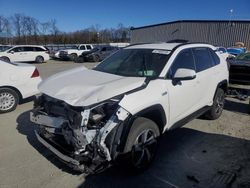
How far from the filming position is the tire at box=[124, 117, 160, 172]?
3.26 m

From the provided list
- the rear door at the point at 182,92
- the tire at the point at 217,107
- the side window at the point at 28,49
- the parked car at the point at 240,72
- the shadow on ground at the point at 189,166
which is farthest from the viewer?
the side window at the point at 28,49

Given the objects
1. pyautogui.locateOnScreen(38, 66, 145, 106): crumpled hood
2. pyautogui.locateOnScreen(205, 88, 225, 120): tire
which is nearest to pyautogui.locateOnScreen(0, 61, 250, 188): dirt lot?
pyautogui.locateOnScreen(205, 88, 225, 120): tire

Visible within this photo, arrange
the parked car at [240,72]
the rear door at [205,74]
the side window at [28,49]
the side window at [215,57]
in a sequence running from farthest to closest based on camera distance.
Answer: the side window at [28,49]
the parked car at [240,72]
the side window at [215,57]
the rear door at [205,74]

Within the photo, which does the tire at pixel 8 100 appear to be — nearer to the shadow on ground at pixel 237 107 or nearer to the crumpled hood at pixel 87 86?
the crumpled hood at pixel 87 86

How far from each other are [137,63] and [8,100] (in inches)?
157

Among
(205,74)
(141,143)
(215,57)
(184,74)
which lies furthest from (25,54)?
(141,143)

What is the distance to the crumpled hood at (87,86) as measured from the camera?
3.18m

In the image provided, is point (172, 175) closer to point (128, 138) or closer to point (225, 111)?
point (128, 138)

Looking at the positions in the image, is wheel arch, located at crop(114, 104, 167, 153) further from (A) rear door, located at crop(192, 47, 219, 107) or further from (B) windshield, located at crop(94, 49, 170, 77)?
(A) rear door, located at crop(192, 47, 219, 107)

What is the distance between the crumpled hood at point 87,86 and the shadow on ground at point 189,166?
117cm

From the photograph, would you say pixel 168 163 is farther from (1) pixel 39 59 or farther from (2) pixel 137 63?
(1) pixel 39 59

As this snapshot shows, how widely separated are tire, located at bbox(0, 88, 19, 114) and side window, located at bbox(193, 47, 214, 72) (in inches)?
186

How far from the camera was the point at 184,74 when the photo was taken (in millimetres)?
3854

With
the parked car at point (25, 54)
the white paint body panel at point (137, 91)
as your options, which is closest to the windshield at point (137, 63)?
the white paint body panel at point (137, 91)
